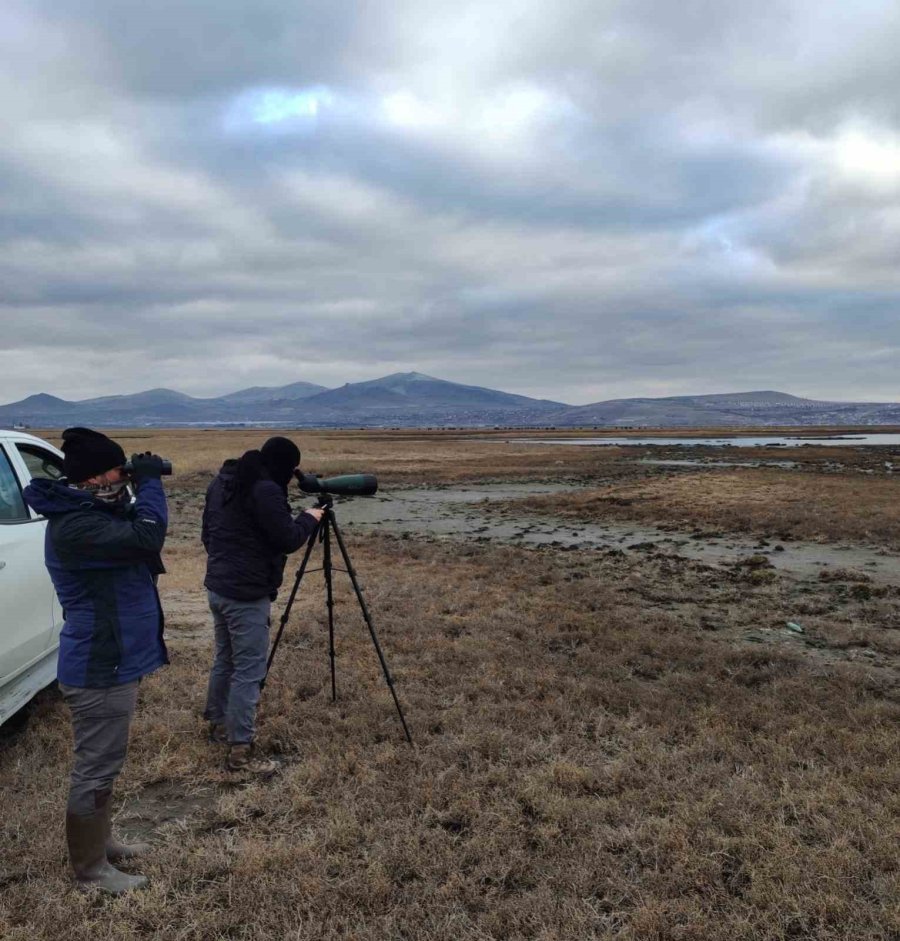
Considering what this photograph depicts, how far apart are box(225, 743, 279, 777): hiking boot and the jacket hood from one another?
2.57m

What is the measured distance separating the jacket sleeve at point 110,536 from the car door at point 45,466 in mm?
Result: 2793

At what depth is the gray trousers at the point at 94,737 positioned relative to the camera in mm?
3463

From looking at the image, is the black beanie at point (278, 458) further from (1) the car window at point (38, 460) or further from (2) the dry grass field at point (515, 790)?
(1) the car window at point (38, 460)

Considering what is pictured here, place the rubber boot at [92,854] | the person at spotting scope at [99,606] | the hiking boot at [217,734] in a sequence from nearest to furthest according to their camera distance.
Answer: the person at spotting scope at [99,606], the rubber boot at [92,854], the hiking boot at [217,734]

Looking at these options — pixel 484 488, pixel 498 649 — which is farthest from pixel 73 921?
pixel 484 488

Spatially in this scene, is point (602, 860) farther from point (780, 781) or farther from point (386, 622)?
→ point (386, 622)

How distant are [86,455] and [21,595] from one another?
249 centimetres

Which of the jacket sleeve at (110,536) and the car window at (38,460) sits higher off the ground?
the car window at (38,460)

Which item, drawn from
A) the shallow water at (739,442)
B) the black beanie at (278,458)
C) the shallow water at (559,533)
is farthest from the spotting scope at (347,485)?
the shallow water at (739,442)

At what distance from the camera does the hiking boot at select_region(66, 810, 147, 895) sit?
11.6ft

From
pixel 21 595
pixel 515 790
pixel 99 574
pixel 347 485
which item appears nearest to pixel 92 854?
pixel 99 574

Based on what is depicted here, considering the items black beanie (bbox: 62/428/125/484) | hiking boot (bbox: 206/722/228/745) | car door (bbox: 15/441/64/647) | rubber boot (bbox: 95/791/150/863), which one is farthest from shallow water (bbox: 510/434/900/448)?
black beanie (bbox: 62/428/125/484)

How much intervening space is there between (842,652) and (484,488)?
23.7 metres

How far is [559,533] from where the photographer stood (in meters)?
18.3
